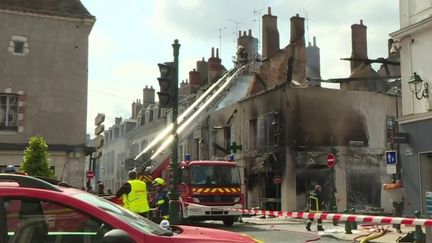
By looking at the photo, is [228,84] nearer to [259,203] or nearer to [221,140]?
[221,140]

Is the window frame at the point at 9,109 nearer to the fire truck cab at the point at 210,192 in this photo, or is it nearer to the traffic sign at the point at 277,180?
the fire truck cab at the point at 210,192

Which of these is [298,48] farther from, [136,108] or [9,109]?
[136,108]

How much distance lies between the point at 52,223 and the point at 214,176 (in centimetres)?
1486

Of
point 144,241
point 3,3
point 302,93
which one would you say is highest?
point 3,3

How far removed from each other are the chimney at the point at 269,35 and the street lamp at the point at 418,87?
15585 mm

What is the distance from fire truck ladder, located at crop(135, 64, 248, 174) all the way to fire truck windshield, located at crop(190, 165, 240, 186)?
156 centimetres

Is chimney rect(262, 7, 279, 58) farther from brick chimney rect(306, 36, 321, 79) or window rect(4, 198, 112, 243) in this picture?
window rect(4, 198, 112, 243)

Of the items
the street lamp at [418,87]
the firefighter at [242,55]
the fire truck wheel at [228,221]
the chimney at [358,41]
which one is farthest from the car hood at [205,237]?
the firefighter at [242,55]

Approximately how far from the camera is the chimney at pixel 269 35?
33.1 metres

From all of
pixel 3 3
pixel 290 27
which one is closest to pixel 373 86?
pixel 290 27

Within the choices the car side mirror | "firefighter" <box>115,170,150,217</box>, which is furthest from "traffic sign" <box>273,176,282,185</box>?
the car side mirror

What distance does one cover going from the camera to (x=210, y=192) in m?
18.3

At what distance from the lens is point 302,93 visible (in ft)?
93.5

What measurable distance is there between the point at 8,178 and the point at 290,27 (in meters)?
29.3
